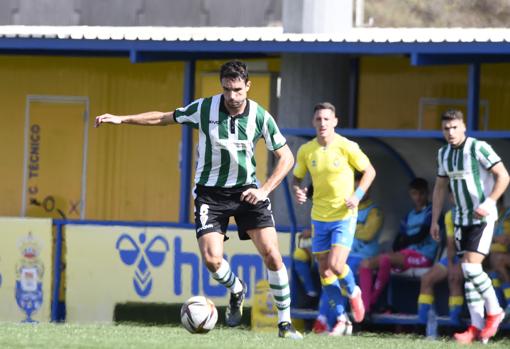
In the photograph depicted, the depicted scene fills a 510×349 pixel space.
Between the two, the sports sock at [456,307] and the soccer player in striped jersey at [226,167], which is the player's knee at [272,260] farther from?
the sports sock at [456,307]

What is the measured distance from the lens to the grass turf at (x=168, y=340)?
1335cm

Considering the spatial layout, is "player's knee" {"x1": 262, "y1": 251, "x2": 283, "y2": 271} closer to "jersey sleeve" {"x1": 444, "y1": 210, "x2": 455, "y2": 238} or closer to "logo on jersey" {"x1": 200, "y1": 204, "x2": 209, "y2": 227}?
"logo on jersey" {"x1": 200, "y1": 204, "x2": 209, "y2": 227}

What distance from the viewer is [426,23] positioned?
171ft

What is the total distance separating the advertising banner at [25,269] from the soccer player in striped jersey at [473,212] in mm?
5027

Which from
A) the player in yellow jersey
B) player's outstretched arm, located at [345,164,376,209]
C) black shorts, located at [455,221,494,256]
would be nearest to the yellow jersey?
the player in yellow jersey

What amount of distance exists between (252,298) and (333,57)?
113 inches

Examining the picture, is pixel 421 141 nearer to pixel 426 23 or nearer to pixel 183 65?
pixel 183 65

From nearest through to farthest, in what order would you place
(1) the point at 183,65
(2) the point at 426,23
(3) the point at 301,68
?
(3) the point at 301,68 < (1) the point at 183,65 < (2) the point at 426,23

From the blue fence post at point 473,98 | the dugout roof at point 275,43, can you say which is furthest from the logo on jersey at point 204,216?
the blue fence post at point 473,98

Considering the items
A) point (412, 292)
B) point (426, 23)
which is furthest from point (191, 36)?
point (426, 23)

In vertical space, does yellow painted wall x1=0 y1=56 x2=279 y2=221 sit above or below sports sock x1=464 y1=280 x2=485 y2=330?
above

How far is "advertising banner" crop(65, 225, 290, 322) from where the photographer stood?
18766mm

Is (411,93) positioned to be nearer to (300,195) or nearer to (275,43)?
(275,43)

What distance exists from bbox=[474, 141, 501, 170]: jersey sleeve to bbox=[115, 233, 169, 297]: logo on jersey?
431 cm
